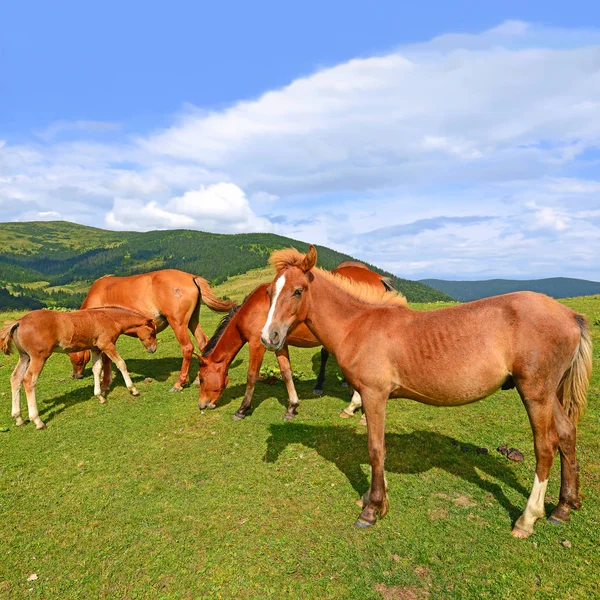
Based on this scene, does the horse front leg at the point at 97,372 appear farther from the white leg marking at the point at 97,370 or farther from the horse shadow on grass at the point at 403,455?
the horse shadow on grass at the point at 403,455

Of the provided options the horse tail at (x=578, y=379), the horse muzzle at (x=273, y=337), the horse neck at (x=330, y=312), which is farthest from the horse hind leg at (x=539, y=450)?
the horse muzzle at (x=273, y=337)

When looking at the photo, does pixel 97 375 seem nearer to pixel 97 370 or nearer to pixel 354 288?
pixel 97 370

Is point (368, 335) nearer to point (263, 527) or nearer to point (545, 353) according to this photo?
point (545, 353)

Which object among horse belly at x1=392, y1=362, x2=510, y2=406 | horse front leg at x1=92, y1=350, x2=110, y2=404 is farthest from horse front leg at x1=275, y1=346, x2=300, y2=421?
horse front leg at x1=92, y1=350, x2=110, y2=404

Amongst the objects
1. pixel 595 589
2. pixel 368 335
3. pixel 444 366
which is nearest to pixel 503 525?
pixel 595 589

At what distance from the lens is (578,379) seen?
15.9ft

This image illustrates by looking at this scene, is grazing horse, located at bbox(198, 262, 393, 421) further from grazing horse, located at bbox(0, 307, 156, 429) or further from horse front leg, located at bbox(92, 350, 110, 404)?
horse front leg, located at bbox(92, 350, 110, 404)

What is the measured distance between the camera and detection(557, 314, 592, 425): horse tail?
4660 mm

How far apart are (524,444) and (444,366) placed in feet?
12.2

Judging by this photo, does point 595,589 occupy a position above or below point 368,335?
below

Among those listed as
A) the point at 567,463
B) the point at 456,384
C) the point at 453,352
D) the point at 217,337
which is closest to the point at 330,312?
the point at 453,352

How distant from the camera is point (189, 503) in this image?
566cm

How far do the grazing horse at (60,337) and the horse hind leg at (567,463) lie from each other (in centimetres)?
984

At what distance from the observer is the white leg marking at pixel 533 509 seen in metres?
4.71
